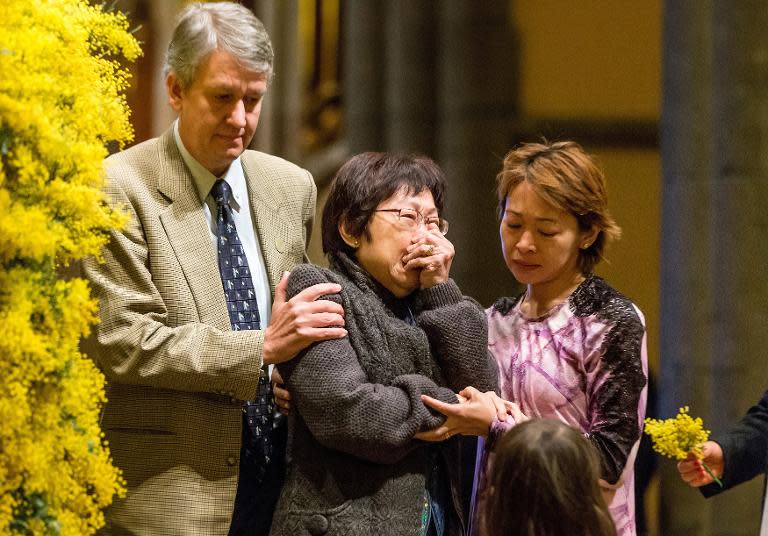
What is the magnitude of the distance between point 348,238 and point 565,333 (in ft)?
1.78

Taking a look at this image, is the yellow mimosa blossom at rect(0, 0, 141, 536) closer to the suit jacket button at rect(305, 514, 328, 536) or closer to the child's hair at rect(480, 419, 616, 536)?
the suit jacket button at rect(305, 514, 328, 536)

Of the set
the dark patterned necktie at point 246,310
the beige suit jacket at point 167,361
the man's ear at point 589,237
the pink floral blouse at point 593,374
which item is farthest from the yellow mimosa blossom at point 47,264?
the man's ear at point 589,237

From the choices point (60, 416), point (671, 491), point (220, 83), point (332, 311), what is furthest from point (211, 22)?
point (671, 491)

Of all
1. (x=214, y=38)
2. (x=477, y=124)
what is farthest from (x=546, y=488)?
(x=477, y=124)

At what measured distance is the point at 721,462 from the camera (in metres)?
2.96

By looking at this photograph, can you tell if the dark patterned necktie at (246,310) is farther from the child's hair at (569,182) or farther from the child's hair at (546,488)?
the child's hair at (546,488)

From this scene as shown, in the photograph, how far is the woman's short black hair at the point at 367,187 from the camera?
2.68 metres

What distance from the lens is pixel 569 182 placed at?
2787mm

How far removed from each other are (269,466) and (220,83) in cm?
90

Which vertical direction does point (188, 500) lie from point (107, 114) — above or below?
below

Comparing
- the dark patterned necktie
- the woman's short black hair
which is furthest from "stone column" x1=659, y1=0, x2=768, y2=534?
the dark patterned necktie

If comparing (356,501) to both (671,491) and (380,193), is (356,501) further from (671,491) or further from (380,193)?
(671,491)

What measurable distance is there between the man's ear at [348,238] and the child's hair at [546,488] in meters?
0.72

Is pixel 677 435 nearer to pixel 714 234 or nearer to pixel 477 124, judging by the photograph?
pixel 714 234
